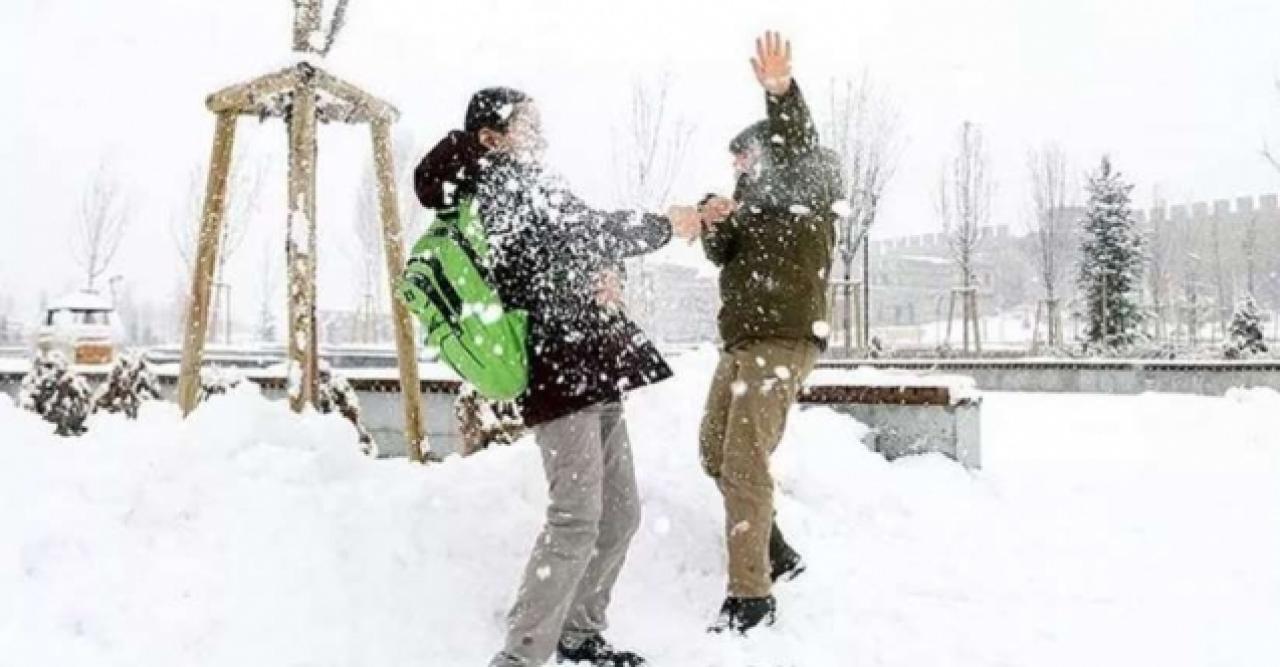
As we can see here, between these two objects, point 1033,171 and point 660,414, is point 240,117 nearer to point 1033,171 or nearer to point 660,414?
point 660,414

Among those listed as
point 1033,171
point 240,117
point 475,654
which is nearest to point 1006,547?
point 475,654

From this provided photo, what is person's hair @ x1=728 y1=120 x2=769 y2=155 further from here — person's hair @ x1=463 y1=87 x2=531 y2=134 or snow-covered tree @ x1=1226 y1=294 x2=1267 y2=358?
snow-covered tree @ x1=1226 y1=294 x2=1267 y2=358

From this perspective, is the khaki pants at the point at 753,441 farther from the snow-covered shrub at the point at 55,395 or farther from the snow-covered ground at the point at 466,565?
the snow-covered shrub at the point at 55,395

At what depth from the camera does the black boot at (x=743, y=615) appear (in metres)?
3.35

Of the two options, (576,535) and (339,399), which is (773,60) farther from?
(339,399)

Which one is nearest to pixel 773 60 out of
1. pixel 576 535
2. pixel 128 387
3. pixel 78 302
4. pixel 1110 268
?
pixel 576 535

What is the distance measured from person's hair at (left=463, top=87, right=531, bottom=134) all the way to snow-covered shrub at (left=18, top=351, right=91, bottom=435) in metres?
7.04

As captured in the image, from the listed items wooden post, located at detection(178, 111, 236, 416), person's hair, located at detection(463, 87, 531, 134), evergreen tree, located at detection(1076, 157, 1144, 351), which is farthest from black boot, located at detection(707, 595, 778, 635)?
evergreen tree, located at detection(1076, 157, 1144, 351)

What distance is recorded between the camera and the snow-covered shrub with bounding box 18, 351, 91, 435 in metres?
8.88

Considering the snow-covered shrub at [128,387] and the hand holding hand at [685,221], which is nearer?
the hand holding hand at [685,221]

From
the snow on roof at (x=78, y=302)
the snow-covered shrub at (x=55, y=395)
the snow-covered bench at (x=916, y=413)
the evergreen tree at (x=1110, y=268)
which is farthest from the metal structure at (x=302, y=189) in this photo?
the evergreen tree at (x=1110, y=268)

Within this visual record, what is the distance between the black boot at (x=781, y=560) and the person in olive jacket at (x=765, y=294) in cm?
20

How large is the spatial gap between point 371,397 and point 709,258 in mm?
5148

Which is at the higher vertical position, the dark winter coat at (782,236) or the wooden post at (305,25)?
the wooden post at (305,25)
